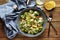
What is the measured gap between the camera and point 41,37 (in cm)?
117

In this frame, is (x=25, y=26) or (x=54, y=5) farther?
(x=54, y=5)

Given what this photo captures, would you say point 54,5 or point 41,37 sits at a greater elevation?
point 54,5

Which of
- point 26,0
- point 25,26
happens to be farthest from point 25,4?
point 25,26

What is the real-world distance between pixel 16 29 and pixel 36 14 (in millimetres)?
163

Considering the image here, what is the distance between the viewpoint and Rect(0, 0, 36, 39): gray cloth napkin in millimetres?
1181

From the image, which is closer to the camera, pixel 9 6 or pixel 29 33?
pixel 29 33

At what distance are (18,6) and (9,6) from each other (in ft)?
0.21

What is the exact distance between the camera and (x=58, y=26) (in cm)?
122

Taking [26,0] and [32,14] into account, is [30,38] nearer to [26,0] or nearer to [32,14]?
[32,14]

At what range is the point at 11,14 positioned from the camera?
4.02 feet

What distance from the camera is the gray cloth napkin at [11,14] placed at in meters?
1.18

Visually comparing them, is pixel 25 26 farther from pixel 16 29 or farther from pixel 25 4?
pixel 25 4

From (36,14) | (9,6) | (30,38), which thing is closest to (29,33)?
(30,38)

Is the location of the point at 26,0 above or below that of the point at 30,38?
above
